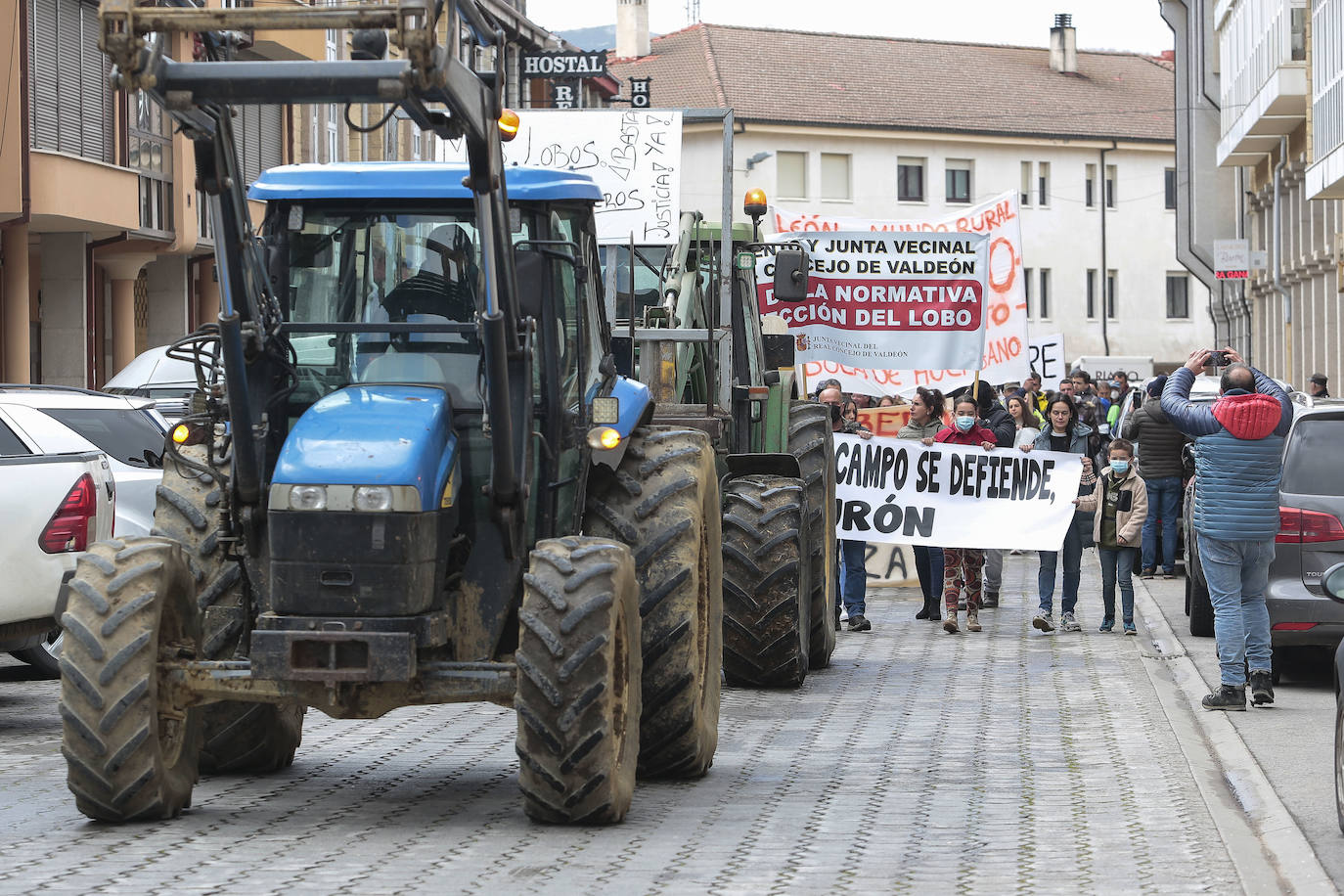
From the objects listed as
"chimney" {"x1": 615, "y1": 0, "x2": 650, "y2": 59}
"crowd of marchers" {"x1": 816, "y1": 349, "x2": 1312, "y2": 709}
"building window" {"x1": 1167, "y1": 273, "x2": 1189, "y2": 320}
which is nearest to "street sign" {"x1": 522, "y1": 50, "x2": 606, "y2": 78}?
"crowd of marchers" {"x1": 816, "y1": 349, "x2": 1312, "y2": 709}

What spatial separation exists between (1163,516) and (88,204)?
15283mm

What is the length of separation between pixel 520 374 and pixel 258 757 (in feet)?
7.42

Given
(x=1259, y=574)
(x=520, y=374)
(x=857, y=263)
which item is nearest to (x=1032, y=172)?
(x=857, y=263)

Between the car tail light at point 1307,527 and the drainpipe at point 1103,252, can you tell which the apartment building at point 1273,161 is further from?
the drainpipe at point 1103,252

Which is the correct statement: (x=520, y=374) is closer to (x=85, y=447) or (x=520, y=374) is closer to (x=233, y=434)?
(x=233, y=434)

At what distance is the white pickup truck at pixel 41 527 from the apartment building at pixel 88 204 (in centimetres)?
1333

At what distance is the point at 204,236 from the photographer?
3553cm

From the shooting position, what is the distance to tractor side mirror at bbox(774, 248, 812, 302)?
1430 centimetres


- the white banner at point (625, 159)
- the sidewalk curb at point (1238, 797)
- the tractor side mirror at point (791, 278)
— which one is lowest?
the sidewalk curb at point (1238, 797)

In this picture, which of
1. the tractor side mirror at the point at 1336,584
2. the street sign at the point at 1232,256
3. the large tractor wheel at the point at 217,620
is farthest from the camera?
the street sign at the point at 1232,256

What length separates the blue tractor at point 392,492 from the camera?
7582mm

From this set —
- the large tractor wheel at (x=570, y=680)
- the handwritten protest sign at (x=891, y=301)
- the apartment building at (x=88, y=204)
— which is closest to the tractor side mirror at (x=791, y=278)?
the handwritten protest sign at (x=891, y=301)

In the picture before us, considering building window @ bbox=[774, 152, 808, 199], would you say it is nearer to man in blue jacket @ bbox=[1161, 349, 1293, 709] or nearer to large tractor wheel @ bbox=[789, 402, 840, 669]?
large tractor wheel @ bbox=[789, 402, 840, 669]

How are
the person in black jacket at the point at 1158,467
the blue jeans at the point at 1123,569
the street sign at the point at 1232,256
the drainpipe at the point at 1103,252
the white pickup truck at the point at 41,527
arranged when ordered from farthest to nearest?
the drainpipe at the point at 1103,252 < the street sign at the point at 1232,256 < the person in black jacket at the point at 1158,467 < the blue jeans at the point at 1123,569 < the white pickup truck at the point at 41,527
